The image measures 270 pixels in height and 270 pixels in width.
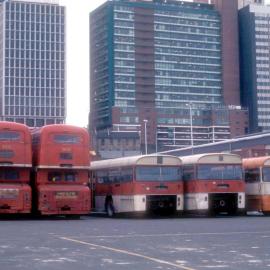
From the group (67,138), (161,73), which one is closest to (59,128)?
(67,138)

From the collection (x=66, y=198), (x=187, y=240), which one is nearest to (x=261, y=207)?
(x=66, y=198)

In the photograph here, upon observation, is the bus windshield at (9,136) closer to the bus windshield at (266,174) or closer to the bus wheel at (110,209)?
the bus wheel at (110,209)

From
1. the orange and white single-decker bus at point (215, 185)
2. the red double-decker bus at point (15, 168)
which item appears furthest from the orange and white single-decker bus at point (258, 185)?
the red double-decker bus at point (15, 168)

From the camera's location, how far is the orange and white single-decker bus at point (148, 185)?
1213 inches

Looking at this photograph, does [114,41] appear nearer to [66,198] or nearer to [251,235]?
[66,198]

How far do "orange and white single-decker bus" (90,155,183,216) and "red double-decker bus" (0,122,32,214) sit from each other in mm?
4570

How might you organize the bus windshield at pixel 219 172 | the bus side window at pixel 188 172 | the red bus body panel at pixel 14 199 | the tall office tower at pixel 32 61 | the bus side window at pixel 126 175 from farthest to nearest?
the tall office tower at pixel 32 61 → the bus side window at pixel 188 172 → the bus windshield at pixel 219 172 → the bus side window at pixel 126 175 → the red bus body panel at pixel 14 199

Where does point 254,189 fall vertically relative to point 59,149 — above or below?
below

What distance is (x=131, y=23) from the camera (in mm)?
172250

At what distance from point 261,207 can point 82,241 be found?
1723 centimetres

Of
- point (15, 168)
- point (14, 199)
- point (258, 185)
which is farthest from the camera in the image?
point (258, 185)

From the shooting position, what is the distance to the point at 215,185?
103 ft

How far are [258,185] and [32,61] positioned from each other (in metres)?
153

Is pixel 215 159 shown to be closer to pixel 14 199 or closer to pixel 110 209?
pixel 110 209
